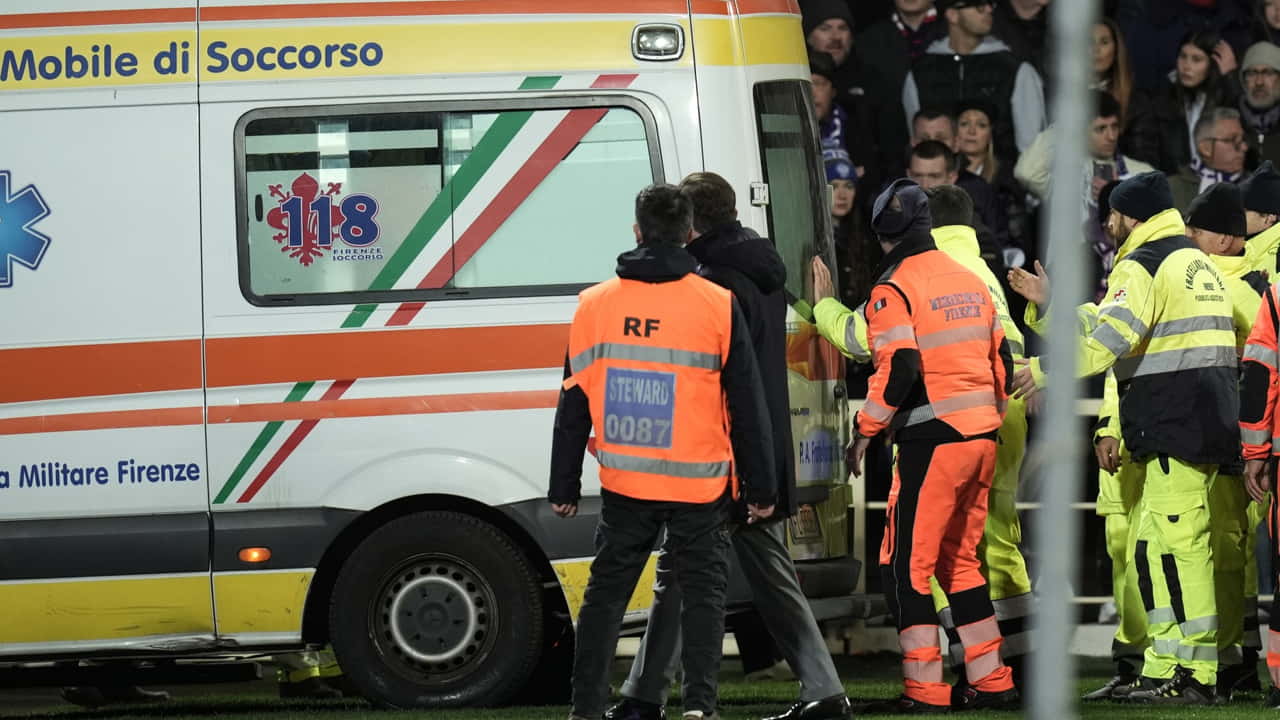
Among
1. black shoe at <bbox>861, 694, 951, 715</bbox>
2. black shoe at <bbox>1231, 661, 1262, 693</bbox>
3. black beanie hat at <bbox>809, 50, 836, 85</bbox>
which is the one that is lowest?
black shoe at <bbox>1231, 661, 1262, 693</bbox>

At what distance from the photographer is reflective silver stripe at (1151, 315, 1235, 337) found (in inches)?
296

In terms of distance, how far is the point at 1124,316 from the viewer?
740 centimetres

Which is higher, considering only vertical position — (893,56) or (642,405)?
(893,56)

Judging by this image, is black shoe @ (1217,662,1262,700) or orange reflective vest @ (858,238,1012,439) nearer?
orange reflective vest @ (858,238,1012,439)

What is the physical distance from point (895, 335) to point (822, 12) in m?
4.85

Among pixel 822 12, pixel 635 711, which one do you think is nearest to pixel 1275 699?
pixel 635 711

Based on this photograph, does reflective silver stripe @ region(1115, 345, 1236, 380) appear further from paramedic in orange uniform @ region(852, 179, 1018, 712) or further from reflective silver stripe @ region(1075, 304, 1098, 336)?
paramedic in orange uniform @ region(852, 179, 1018, 712)

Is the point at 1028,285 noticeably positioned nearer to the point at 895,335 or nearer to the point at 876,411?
the point at 895,335

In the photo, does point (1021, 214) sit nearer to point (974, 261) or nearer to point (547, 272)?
point (974, 261)

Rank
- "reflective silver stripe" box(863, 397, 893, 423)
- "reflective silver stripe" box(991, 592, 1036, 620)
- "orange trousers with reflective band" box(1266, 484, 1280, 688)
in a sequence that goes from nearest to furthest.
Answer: "reflective silver stripe" box(863, 397, 893, 423) < "orange trousers with reflective band" box(1266, 484, 1280, 688) < "reflective silver stripe" box(991, 592, 1036, 620)

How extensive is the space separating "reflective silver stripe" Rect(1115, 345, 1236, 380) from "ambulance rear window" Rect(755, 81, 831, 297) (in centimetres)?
126

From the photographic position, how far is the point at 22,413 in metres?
7.12

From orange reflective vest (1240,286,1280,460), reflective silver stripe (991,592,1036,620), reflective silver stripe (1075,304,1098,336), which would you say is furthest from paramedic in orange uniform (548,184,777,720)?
orange reflective vest (1240,286,1280,460)

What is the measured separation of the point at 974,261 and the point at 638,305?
2.00 metres
